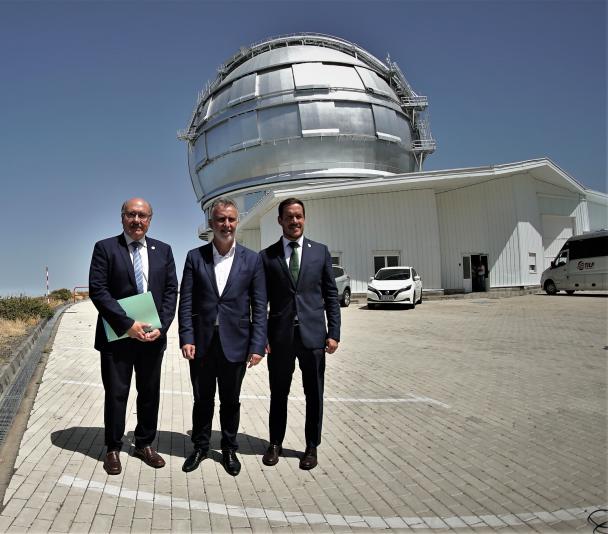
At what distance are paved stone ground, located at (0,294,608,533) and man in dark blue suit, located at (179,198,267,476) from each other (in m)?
0.38

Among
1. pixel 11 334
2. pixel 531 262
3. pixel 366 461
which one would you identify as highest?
pixel 531 262

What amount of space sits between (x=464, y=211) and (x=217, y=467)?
2324 cm

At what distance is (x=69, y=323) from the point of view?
50.5 feet

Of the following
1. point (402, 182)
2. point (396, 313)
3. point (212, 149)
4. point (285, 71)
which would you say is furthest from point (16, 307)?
point (285, 71)

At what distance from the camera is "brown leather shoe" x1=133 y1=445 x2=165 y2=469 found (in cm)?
370

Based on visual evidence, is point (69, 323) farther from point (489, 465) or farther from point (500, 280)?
point (500, 280)

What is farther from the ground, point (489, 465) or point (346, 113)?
point (346, 113)

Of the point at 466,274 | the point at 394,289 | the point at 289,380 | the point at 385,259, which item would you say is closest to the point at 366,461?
the point at 289,380

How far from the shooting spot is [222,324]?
3609 millimetres

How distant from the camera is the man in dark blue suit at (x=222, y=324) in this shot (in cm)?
362

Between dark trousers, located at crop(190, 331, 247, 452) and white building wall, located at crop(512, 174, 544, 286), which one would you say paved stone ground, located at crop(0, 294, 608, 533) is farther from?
white building wall, located at crop(512, 174, 544, 286)

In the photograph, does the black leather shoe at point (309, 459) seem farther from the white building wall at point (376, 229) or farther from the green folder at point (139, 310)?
the white building wall at point (376, 229)

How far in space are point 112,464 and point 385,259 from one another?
19.6 m

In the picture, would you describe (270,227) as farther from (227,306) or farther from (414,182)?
(227,306)
